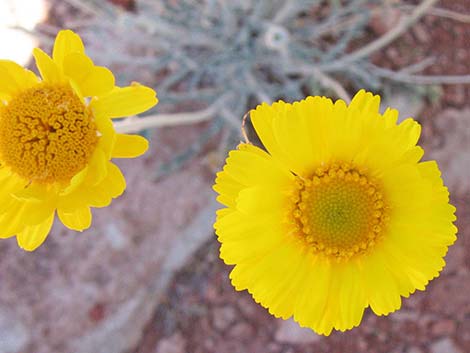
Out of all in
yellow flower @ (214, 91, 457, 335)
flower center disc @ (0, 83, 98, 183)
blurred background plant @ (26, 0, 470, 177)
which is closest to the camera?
yellow flower @ (214, 91, 457, 335)

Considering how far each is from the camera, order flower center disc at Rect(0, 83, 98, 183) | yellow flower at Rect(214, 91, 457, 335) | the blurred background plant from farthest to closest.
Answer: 1. the blurred background plant
2. flower center disc at Rect(0, 83, 98, 183)
3. yellow flower at Rect(214, 91, 457, 335)

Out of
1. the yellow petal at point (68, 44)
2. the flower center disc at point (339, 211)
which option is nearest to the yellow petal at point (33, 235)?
the yellow petal at point (68, 44)

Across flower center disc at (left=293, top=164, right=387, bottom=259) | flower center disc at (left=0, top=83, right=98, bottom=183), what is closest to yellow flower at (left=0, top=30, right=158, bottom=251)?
flower center disc at (left=0, top=83, right=98, bottom=183)

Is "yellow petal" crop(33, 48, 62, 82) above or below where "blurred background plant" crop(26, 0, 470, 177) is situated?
above

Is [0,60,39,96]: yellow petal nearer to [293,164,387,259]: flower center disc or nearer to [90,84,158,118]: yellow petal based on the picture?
[90,84,158,118]: yellow petal

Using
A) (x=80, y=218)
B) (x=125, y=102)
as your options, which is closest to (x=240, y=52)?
(x=125, y=102)

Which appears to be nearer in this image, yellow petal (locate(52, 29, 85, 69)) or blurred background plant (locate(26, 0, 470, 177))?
yellow petal (locate(52, 29, 85, 69))

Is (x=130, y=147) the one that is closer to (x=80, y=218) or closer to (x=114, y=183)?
(x=114, y=183)

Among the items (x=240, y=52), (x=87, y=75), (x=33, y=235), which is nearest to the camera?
(x=87, y=75)
